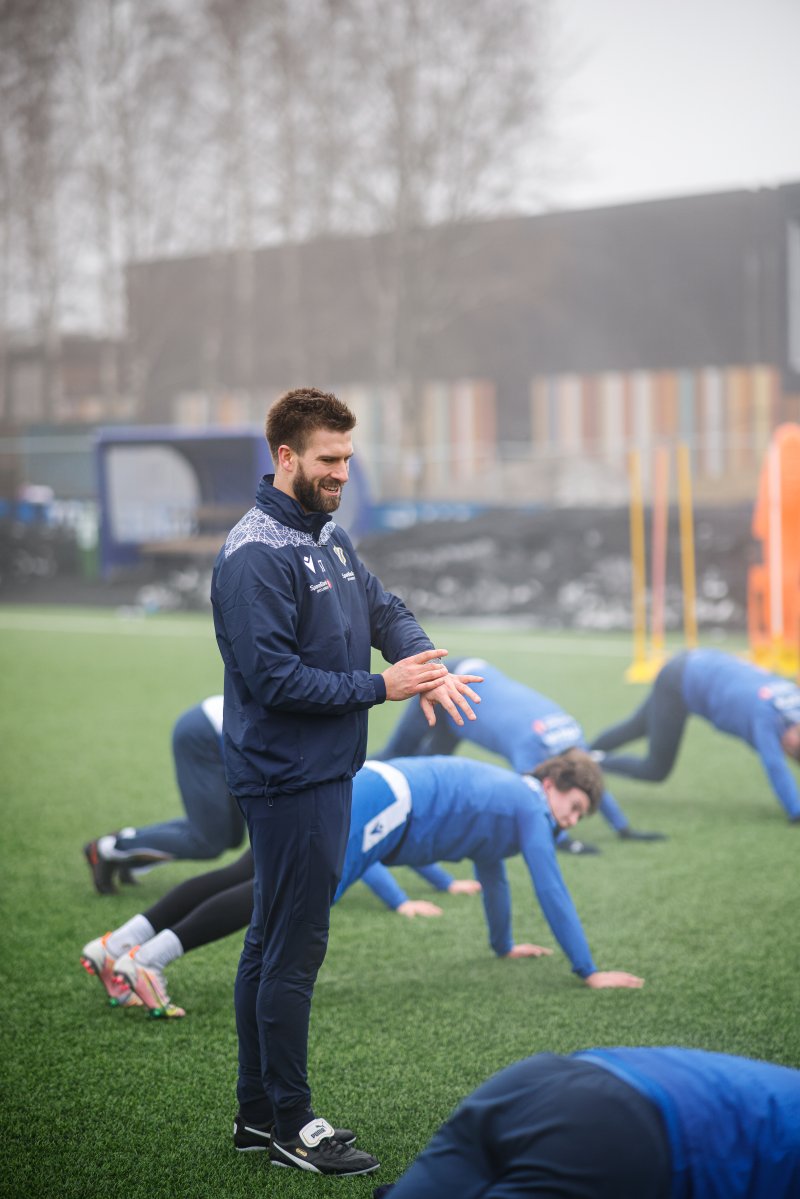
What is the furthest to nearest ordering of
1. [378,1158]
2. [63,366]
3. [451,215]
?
[63,366] < [451,215] < [378,1158]

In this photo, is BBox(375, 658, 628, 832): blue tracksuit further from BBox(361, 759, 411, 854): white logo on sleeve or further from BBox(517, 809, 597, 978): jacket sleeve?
BBox(361, 759, 411, 854): white logo on sleeve

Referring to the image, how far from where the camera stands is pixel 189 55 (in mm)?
26578

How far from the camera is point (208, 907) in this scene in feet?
13.3

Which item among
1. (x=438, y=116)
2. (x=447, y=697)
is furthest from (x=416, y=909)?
(x=438, y=116)

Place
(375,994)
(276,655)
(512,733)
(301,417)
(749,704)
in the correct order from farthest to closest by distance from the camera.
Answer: (749,704), (512,733), (375,994), (301,417), (276,655)

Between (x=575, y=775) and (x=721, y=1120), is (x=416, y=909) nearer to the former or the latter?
(x=575, y=775)

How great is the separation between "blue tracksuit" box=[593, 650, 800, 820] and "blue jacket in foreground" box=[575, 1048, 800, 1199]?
4.45 meters

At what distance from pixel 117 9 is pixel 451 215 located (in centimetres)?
823

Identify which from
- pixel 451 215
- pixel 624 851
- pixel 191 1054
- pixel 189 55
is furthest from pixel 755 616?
pixel 189 55

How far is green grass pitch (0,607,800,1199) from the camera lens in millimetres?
3459

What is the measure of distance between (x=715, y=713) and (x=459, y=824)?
9.47ft

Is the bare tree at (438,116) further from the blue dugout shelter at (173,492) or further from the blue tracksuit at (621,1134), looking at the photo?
the blue tracksuit at (621,1134)

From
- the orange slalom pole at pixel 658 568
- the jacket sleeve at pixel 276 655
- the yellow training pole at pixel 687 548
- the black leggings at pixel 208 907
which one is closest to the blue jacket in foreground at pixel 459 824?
the black leggings at pixel 208 907

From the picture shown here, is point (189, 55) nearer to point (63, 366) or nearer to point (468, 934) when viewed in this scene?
point (63, 366)
